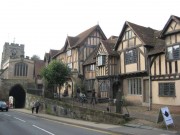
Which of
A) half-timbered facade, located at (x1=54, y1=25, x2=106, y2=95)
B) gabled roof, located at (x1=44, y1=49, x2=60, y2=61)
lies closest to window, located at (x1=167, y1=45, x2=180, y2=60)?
half-timbered facade, located at (x1=54, y1=25, x2=106, y2=95)

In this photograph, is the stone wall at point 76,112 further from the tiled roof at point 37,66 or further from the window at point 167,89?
the tiled roof at point 37,66

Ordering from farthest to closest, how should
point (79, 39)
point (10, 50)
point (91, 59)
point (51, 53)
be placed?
1. point (10, 50)
2. point (51, 53)
3. point (79, 39)
4. point (91, 59)

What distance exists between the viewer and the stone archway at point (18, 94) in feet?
192

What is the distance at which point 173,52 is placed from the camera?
2361 cm

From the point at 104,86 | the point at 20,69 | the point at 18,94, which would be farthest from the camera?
the point at 20,69

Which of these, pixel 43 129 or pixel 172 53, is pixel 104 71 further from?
pixel 43 129

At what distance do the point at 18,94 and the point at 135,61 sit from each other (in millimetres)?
41086

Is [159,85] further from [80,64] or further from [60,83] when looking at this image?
[80,64]

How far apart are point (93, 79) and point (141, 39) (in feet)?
39.0

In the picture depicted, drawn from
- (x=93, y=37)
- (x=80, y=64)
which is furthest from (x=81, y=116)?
(x=93, y=37)

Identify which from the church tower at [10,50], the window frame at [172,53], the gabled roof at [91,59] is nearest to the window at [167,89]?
the window frame at [172,53]

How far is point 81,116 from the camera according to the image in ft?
82.9

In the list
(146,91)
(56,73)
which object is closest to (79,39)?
(56,73)

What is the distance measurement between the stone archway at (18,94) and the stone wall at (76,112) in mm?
17908
